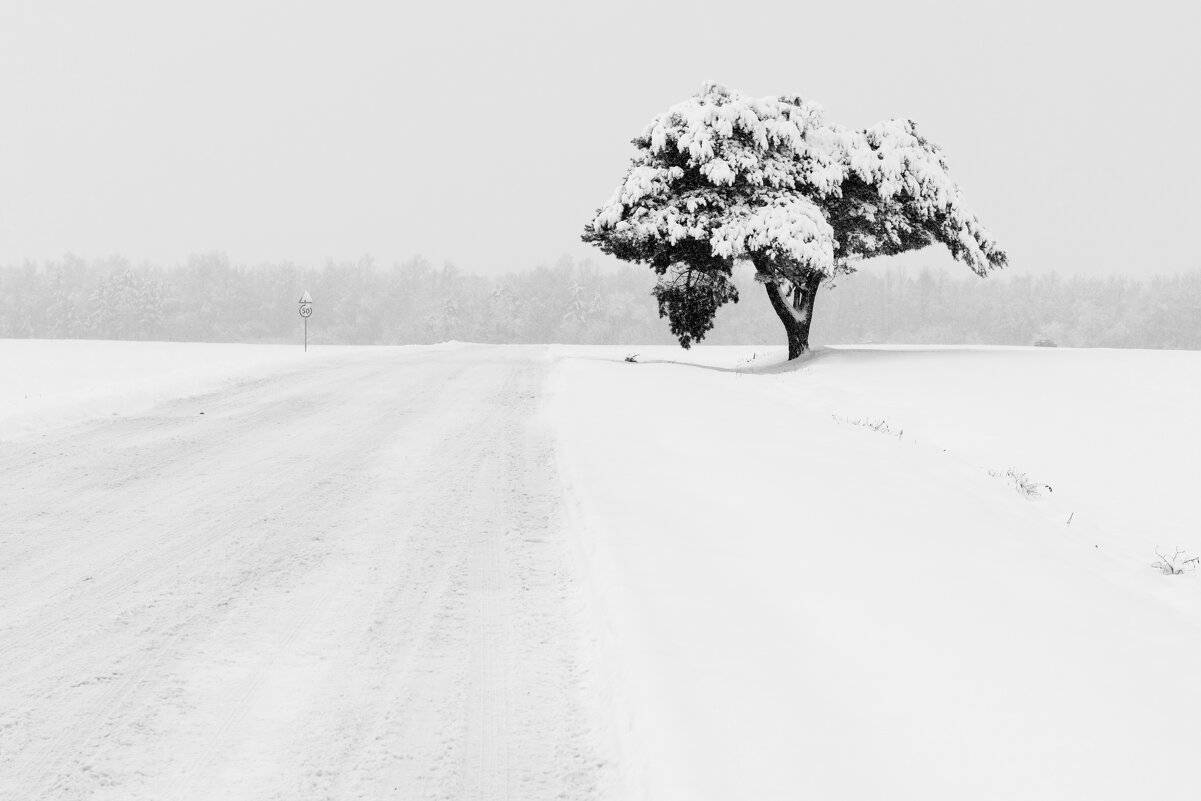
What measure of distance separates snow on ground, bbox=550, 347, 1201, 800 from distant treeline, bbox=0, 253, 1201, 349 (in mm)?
93800

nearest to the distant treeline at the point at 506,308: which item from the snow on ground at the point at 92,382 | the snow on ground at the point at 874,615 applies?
the snow on ground at the point at 92,382

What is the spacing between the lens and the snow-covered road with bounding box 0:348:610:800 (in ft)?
8.83

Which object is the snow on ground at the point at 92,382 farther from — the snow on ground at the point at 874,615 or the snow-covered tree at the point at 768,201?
the snow-covered tree at the point at 768,201

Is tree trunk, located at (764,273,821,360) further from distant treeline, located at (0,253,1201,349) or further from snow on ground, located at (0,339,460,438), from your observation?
distant treeline, located at (0,253,1201,349)

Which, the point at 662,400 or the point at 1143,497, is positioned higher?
the point at 662,400

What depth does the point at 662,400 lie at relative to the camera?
37.9 ft

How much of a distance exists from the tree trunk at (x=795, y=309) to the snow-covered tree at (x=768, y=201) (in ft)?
0.18

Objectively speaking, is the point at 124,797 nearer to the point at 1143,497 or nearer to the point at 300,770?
the point at 300,770

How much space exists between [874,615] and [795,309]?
1972cm

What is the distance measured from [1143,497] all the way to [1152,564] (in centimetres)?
321

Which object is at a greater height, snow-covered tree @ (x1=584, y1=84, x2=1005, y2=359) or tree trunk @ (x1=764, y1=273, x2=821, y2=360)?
snow-covered tree @ (x1=584, y1=84, x2=1005, y2=359)

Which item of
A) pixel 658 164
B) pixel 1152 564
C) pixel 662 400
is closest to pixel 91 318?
pixel 658 164

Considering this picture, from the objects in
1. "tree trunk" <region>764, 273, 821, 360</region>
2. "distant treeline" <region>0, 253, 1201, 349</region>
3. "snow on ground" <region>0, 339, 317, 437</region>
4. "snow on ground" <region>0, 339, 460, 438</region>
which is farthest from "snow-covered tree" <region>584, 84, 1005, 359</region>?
"distant treeline" <region>0, 253, 1201, 349</region>

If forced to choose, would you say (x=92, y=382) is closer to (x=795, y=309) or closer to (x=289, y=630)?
(x=795, y=309)
